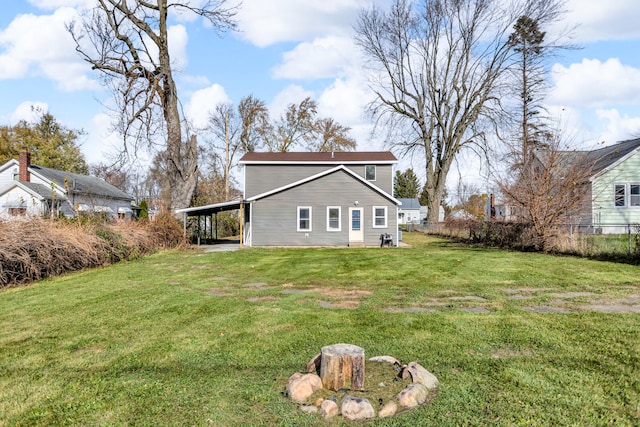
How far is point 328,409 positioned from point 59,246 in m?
11.8

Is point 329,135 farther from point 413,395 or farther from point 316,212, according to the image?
point 413,395

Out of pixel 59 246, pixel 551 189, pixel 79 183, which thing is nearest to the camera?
pixel 59 246

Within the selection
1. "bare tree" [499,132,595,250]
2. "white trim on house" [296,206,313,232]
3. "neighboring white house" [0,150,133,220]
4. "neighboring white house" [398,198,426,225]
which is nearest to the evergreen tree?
"neighboring white house" [398,198,426,225]

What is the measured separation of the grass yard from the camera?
3.36m

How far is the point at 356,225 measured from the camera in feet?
74.6

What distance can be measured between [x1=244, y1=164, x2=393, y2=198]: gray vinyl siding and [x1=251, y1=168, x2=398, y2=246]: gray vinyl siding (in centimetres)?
462

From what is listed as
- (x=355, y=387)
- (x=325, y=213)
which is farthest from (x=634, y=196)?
(x=355, y=387)

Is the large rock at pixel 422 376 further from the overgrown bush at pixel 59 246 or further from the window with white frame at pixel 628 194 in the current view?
the window with white frame at pixel 628 194

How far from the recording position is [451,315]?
6.37 meters

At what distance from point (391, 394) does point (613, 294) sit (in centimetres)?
675

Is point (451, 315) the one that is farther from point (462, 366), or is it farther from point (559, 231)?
point (559, 231)

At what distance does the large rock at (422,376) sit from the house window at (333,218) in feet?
61.6

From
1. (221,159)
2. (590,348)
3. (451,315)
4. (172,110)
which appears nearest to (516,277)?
(451,315)

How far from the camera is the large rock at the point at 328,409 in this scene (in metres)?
3.23
